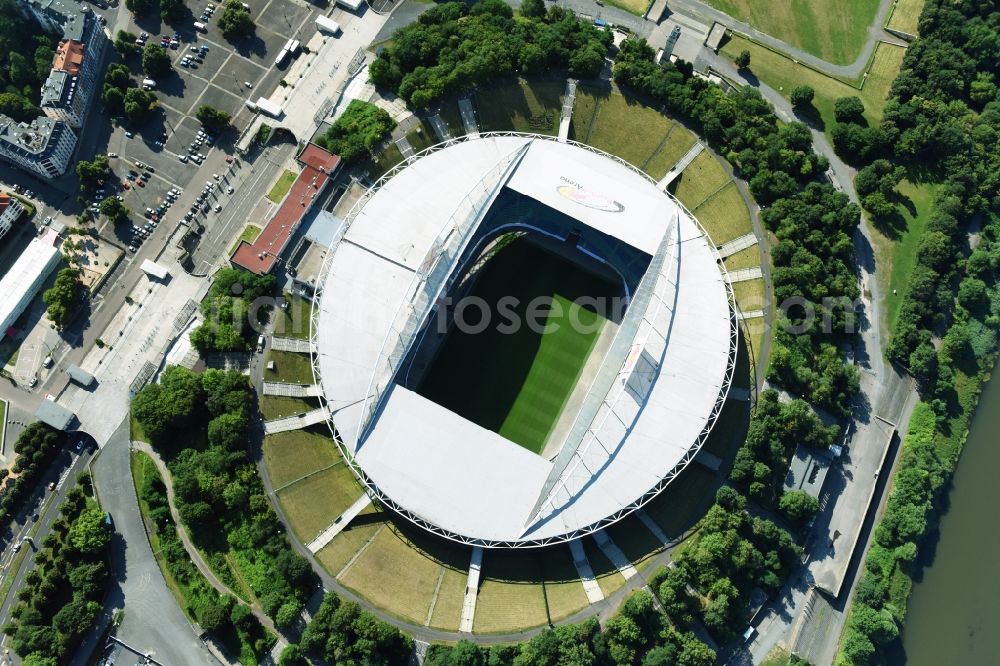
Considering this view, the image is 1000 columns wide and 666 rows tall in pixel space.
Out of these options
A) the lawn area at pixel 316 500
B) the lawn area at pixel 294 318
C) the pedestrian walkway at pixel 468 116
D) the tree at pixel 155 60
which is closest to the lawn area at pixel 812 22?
the pedestrian walkway at pixel 468 116


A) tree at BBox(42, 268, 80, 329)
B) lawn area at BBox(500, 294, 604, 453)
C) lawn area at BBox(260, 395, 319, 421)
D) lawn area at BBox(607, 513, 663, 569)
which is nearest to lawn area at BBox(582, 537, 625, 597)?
lawn area at BBox(607, 513, 663, 569)

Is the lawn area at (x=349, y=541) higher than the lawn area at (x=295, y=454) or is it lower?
lower

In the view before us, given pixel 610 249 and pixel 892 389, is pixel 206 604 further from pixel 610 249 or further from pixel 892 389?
pixel 892 389

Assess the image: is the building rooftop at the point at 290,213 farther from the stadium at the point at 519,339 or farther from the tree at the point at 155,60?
the tree at the point at 155,60

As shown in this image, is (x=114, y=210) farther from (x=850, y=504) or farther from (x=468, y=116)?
(x=850, y=504)

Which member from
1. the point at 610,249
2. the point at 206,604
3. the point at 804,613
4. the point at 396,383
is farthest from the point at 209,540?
the point at 804,613
